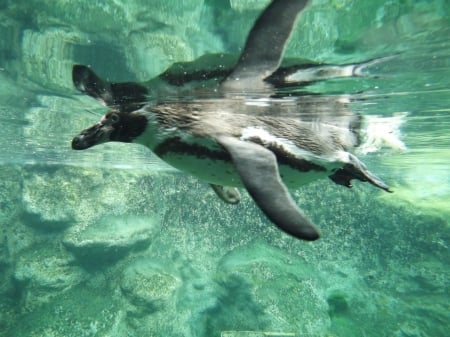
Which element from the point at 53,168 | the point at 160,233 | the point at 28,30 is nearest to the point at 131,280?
the point at 160,233

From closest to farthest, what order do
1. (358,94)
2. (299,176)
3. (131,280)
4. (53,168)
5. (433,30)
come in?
(299,176) < (433,30) < (358,94) < (131,280) < (53,168)

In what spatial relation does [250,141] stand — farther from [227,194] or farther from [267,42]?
[227,194]

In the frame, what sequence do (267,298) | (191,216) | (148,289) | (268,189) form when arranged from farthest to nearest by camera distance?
1. (191,216)
2. (148,289)
3. (267,298)
4. (268,189)

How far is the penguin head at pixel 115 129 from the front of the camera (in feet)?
12.7

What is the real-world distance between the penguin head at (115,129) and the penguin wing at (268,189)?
1.21 meters

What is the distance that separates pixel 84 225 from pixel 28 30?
31.9 feet

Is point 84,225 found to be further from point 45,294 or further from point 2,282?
point 2,282

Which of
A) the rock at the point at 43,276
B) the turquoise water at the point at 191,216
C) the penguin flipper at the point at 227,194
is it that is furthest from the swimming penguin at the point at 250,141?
the rock at the point at 43,276

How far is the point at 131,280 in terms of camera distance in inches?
484

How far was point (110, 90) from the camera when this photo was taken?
A: 22.6 ft

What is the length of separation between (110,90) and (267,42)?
162 inches

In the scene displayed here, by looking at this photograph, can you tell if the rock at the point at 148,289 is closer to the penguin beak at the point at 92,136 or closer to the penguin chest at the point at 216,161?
the penguin beak at the point at 92,136

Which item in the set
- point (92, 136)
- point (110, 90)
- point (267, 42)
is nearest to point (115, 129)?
point (92, 136)

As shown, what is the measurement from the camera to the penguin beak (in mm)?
3893
